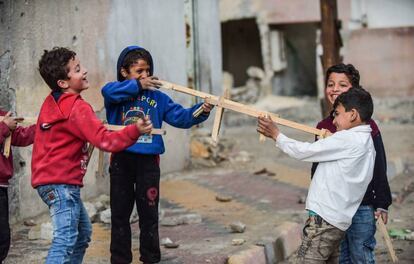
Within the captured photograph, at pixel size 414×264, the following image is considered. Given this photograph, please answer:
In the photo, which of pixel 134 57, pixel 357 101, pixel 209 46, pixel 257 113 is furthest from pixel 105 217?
pixel 209 46

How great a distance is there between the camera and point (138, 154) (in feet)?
16.1

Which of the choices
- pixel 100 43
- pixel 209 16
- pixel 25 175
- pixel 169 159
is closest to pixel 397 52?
pixel 209 16

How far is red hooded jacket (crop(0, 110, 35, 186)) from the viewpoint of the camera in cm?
448

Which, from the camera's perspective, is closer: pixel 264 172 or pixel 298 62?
pixel 264 172

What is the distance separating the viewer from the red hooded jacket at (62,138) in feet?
13.6

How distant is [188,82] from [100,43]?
10.1 ft

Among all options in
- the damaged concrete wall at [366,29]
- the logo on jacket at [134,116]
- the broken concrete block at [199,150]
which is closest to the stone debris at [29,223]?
the logo on jacket at [134,116]

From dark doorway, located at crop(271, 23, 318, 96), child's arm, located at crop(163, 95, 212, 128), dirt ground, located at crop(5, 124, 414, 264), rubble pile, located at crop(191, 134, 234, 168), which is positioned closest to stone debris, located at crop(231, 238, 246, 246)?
dirt ground, located at crop(5, 124, 414, 264)

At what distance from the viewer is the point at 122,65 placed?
487cm

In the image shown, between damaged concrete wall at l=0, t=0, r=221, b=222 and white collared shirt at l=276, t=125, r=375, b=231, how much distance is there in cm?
295

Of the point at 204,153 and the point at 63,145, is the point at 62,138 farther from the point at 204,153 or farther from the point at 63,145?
the point at 204,153

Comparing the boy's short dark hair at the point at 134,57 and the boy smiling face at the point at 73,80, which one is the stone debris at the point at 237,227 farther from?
the boy smiling face at the point at 73,80

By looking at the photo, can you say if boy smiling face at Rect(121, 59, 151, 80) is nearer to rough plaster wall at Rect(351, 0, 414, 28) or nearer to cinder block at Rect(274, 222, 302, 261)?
cinder block at Rect(274, 222, 302, 261)

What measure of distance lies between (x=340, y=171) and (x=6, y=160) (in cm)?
197
